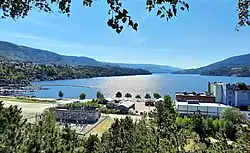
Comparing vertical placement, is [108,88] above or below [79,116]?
below

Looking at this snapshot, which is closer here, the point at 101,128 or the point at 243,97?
the point at 101,128

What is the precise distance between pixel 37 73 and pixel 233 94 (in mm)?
93711

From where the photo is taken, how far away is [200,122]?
84.5 ft

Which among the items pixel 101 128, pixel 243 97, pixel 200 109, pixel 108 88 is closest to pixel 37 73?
pixel 108 88

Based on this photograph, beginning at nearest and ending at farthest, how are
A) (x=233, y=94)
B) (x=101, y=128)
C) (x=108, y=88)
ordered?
(x=101, y=128) → (x=233, y=94) → (x=108, y=88)

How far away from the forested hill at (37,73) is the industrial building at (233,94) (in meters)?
46.0

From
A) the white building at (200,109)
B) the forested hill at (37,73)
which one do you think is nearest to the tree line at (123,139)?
the white building at (200,109)

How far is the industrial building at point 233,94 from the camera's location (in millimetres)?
42156

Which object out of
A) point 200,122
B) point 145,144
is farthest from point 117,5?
point 200,122

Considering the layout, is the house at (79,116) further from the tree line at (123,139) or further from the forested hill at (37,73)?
the forested hill at (37,73)

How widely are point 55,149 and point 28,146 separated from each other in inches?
55.2

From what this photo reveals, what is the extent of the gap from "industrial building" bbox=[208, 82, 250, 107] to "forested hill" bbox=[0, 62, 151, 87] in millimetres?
45964

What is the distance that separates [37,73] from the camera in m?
122

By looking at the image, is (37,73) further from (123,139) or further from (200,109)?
(123,139)
